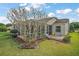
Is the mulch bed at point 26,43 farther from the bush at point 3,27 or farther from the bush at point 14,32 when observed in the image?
the bush at point 3,27

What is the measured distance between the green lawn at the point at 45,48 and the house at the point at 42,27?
105mm

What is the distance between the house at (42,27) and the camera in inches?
129

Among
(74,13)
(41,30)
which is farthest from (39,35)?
(74,13)

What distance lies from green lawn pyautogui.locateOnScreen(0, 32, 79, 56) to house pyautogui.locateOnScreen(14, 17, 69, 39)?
0.34 ft

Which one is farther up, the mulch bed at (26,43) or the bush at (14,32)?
the bush at (14,32)

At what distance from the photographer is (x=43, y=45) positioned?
328 centimetres

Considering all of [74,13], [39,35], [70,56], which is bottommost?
[70,56]

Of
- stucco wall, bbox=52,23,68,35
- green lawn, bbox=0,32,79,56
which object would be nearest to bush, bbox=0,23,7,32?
green lawn, bbox=0,32,79,56

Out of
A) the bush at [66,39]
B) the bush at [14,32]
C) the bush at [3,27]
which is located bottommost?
the bush at [66,39]

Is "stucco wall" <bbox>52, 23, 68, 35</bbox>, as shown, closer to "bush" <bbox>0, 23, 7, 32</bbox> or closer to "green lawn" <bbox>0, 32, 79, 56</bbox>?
"green lawn" <bbox>0, 32, 79, 56</bbox>

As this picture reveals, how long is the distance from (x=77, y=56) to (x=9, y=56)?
0.82m

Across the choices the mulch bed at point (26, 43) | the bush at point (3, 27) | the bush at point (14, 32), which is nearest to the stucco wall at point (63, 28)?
the mulch bed at point (26, 43)

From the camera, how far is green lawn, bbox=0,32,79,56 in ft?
10.6

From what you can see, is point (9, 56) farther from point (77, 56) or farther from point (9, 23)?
point (77, 56)
